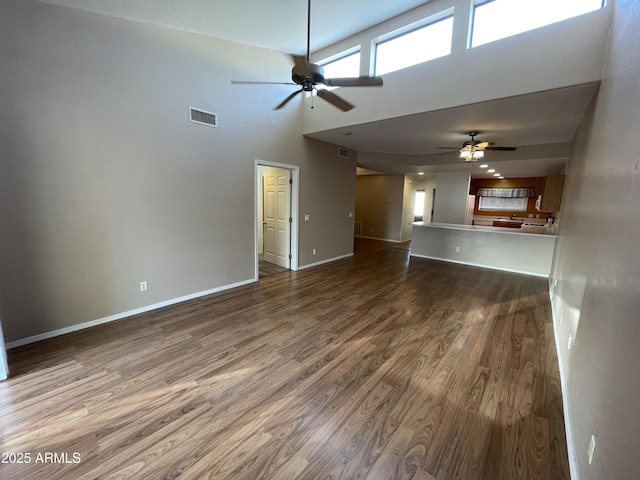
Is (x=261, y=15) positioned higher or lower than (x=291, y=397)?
higher

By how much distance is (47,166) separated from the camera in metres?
2.60

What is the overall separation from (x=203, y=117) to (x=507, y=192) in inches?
434

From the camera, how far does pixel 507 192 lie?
10.3 m

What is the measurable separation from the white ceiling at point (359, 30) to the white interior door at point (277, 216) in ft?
4.07

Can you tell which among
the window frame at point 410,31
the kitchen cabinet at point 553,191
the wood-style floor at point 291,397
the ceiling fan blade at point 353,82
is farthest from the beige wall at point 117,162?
the kitchen cabinet at point 553,191

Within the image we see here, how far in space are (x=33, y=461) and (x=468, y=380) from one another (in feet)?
9.65

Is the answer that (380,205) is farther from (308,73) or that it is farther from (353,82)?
(308,73)

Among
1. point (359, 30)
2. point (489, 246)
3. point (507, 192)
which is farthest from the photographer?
point (507, 192)

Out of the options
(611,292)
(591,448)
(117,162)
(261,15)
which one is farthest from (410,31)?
(591,448)

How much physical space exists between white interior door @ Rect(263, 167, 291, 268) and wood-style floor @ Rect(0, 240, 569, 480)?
214 centimetres

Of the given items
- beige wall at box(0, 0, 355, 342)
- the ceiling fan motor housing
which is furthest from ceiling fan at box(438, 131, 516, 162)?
beige wall at box(0, 0, 355, 342)

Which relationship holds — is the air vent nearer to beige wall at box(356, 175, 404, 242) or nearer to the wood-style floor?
the wood-style floor

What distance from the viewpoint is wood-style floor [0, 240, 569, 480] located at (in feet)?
4.96

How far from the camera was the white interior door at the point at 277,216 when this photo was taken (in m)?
5.33
